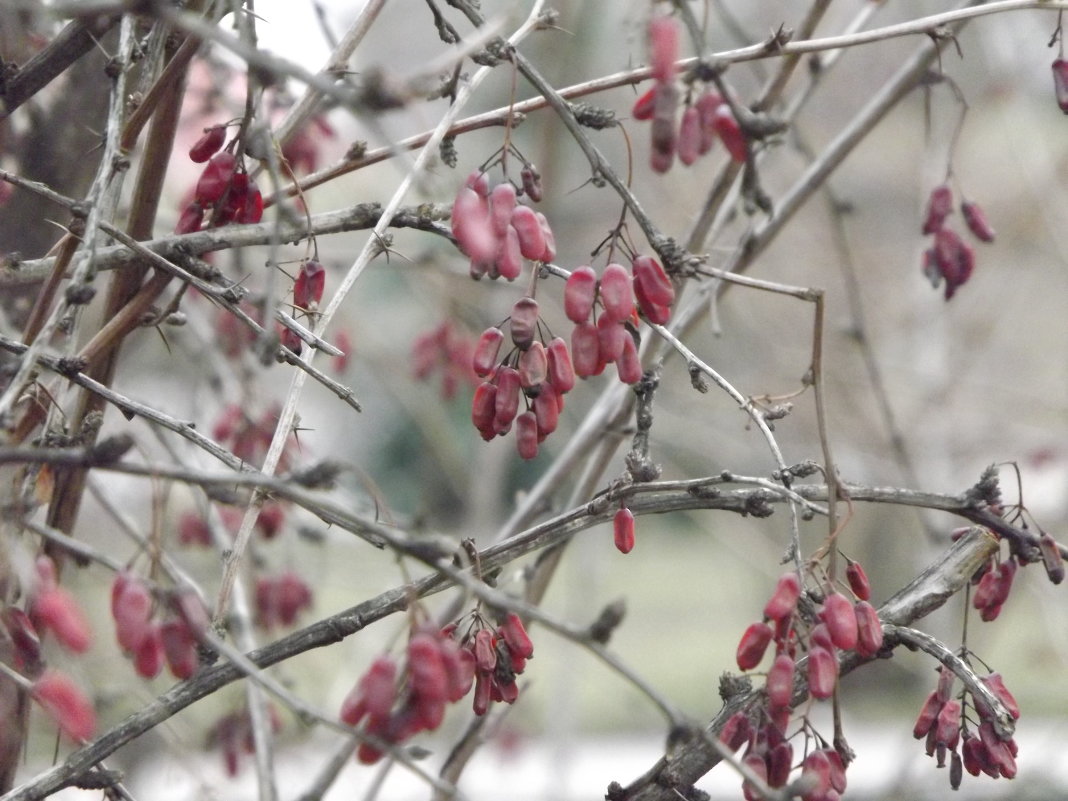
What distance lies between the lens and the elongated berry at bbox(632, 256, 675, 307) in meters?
1.27

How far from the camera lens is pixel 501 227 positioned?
48.5 inches

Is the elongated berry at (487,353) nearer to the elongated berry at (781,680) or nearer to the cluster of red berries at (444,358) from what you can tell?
the elongated berry at (781,680)

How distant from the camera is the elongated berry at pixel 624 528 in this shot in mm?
1316

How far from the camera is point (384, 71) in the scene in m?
0.84

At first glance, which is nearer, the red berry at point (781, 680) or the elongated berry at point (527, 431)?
the red berry at point (781, 680)

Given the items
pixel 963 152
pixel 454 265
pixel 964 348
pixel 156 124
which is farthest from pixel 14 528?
pixel 963 152

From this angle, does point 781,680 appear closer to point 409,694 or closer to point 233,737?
point 409,694

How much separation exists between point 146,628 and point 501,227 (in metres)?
0.53

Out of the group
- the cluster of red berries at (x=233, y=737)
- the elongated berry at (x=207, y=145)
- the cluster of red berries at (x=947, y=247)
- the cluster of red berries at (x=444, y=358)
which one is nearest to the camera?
the elongated berry at (x=207, y=145)

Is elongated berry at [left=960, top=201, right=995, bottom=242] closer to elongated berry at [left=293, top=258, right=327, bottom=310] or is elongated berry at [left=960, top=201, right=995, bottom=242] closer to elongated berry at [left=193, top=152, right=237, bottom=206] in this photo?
elongated berry at [left=293, top=258, right=327, bottom=310]

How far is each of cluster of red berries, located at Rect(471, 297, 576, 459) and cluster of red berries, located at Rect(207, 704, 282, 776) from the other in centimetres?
129

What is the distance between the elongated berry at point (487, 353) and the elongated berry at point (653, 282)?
0.59 ft

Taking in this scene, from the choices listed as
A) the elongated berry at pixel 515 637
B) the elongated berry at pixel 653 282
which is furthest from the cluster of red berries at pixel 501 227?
the elongated berry at pixel 515 637

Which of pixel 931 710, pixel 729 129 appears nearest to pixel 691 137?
pixel 729 129
